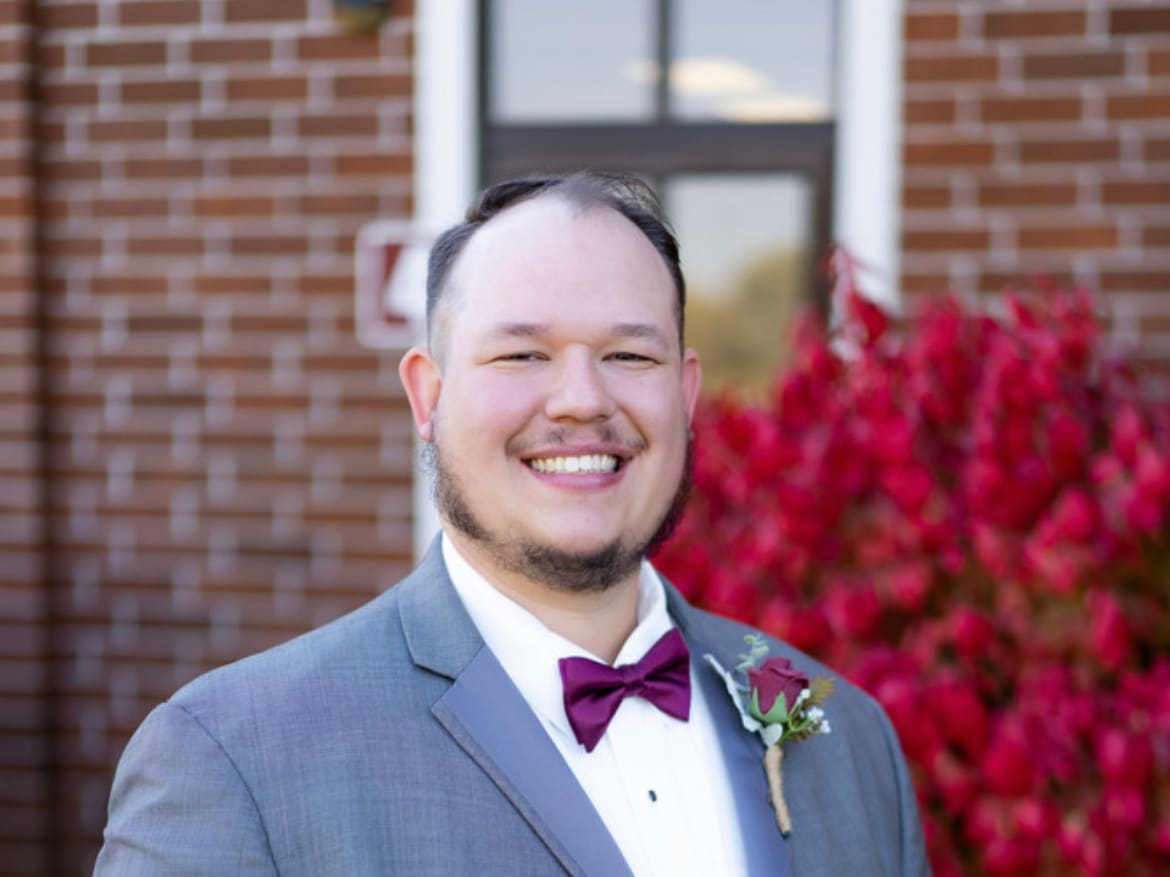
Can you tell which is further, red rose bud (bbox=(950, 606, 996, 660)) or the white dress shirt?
red rose bud (bbox=(950, 606, 996, 660))

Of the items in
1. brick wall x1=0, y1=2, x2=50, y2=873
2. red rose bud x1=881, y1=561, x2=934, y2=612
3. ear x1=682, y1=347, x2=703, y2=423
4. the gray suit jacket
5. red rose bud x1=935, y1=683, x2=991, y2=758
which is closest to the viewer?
the gray suit jacket

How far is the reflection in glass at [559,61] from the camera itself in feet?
14.9

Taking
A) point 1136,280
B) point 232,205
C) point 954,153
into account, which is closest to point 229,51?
point 232,205

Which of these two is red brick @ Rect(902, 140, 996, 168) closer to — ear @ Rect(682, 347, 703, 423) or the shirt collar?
ear @ Rect(682, 347, 703, 423)

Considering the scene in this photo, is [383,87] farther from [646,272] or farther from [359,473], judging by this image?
[646,272]

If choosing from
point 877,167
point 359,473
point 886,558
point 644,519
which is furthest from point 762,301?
point 644,519

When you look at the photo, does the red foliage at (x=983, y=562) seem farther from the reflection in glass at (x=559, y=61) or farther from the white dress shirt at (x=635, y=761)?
the reflection in glass at (x=559, y=61)

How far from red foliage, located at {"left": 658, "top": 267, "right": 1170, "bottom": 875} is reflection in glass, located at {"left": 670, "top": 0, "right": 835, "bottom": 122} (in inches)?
60.6

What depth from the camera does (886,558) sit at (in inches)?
113

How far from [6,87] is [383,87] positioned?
1274mm

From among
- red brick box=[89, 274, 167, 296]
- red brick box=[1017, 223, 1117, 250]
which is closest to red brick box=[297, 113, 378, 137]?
red brick box=[89, 274, 167, 296]

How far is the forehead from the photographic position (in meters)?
1.65

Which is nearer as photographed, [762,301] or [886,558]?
[886,558]

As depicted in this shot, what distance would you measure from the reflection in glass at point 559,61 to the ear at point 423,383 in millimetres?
2942
